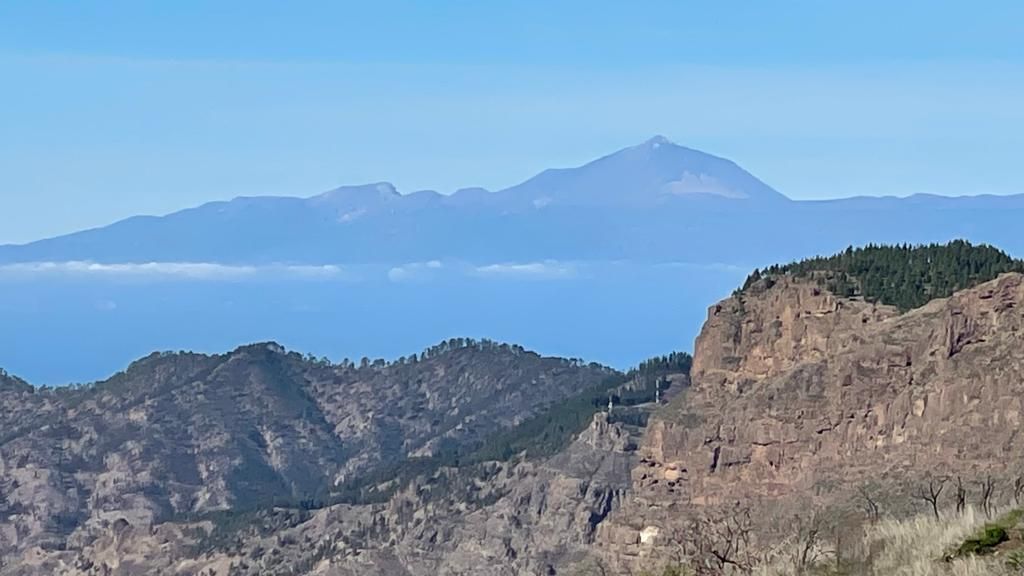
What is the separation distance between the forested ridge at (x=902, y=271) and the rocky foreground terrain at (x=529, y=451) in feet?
3.48

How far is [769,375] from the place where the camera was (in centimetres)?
9025

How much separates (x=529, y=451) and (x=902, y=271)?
3238 cm

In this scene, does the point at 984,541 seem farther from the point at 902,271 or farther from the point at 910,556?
the point at 902,271

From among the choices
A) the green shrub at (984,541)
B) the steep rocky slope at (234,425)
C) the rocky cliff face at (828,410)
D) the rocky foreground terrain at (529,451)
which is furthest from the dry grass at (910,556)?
the steep rocky slope at (234,425)

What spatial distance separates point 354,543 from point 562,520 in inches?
578

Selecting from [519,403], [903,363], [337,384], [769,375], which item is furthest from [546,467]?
[337,384]

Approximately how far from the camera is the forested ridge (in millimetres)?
90625

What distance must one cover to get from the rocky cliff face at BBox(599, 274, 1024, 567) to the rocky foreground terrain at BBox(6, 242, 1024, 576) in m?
0.12

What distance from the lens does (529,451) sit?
120m

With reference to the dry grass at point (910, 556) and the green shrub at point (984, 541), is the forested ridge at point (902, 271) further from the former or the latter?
the green shrub at point (984, 541)

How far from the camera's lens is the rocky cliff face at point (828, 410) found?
74.9 m

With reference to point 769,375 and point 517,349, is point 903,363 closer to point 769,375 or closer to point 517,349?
point 769,375

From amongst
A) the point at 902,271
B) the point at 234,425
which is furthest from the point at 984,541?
the point at 234,425

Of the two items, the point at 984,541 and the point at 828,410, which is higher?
the point at 984,541
